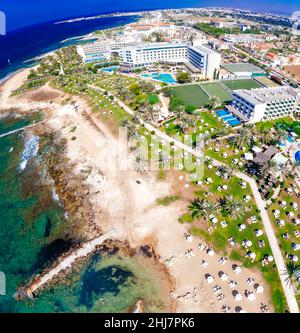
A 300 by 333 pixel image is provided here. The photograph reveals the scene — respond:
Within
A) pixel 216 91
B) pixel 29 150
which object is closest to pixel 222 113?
pixel 216 91

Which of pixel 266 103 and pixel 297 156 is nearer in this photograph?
pixel 297 156

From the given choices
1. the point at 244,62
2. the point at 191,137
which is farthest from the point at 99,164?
the point at 244,62

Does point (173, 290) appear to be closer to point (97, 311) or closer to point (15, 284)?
point (97, 311)

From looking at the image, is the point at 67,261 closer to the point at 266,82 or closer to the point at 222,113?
the point at 222,113

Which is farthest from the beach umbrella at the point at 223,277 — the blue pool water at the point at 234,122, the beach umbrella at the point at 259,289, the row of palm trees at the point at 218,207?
the blue pool water at the point at 234,122

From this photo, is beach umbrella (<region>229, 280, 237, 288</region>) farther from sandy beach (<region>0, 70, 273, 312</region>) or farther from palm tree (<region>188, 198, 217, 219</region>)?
palm tree (<region>188, 198, 217, 219</region>)

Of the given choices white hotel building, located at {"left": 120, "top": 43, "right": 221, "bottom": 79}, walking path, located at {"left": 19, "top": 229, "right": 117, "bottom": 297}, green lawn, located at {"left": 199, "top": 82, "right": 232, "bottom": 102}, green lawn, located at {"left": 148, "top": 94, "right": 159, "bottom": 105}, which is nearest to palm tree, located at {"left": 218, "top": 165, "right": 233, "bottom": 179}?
walking path, located at {"left": 19, "top": 229, "right": 117, "bottom": 297}
